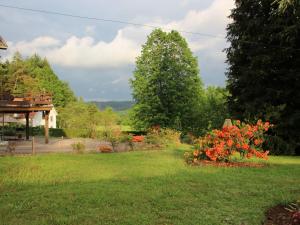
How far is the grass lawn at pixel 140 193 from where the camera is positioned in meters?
6.36

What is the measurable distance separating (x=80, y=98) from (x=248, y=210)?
63.1 metres

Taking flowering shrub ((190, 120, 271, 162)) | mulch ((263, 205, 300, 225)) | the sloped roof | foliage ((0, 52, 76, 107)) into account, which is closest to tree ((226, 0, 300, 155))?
flowering shrub ((190, 120, 271, 162))

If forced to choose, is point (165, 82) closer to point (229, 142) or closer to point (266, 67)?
point (266, 67)

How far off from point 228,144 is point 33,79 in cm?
5138

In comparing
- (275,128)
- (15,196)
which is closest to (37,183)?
(15,196)

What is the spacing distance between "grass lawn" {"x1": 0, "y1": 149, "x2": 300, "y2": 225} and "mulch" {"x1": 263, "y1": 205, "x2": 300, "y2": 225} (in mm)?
150

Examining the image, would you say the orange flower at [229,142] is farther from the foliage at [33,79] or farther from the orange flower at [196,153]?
the foliage at [33,79]

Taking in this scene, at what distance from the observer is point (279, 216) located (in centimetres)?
648

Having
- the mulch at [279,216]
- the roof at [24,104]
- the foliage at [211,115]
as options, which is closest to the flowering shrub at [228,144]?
the mulch at [279,216]

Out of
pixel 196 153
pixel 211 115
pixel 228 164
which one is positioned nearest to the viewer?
pixel 228 164

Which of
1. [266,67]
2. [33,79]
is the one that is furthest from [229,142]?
[33,79]

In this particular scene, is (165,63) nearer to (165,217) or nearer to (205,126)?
(205,126)

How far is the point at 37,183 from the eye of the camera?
970 centimetres

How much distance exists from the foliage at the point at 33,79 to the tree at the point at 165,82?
60.9 ft
